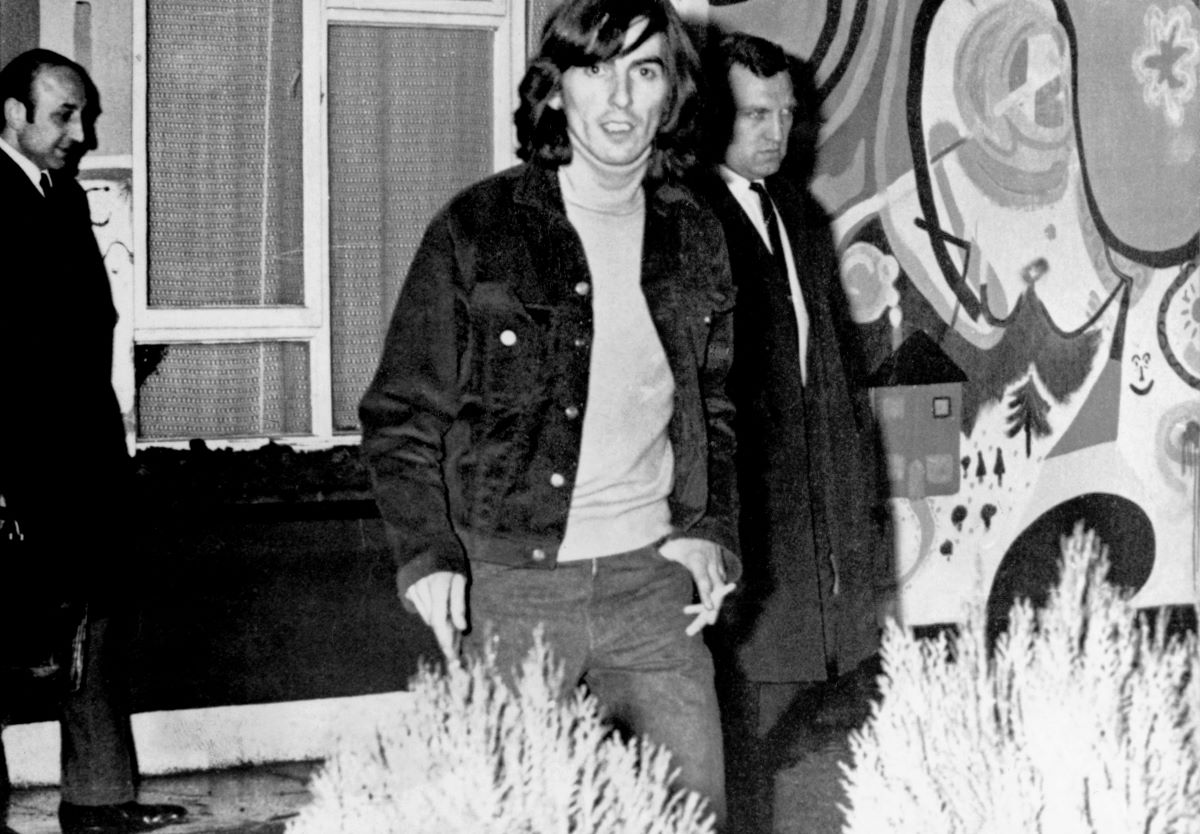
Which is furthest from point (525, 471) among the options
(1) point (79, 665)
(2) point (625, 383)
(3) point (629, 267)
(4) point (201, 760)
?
(4) point (201, 760)

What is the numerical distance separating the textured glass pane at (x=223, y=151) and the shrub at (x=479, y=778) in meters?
3.64

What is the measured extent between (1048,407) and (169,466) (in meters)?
3.30

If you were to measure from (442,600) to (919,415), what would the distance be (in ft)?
12.1

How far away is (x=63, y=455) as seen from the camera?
15.2ft

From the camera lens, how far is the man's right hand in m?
2.66

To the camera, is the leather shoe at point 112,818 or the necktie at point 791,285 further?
the leather shoe at point 112,818

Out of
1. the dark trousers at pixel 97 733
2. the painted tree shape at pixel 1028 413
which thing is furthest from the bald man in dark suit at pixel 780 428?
the painted tree shape at pixel 1028 413

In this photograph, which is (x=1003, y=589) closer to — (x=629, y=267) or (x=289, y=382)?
(x=289, y=382)

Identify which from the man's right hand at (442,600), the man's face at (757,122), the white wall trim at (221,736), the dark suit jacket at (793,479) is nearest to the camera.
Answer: the man's right hand at (442,600)

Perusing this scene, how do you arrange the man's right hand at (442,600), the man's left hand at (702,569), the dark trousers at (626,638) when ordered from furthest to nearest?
the man's left hand at (702,569) < the dark trousers at (626,638) < the man's right hand at (442,600)

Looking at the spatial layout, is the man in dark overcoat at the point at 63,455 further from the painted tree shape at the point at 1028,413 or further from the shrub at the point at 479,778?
the painted tree shape at the point at 1028,413

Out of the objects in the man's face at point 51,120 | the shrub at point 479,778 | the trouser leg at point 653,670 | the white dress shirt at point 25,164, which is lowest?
the trouser leg at point 653,670

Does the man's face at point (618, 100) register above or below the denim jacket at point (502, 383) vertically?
above

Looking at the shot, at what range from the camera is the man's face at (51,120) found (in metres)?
4.73
